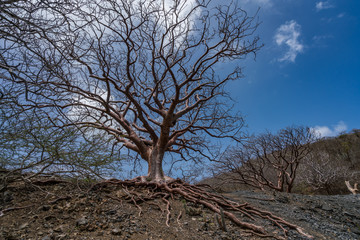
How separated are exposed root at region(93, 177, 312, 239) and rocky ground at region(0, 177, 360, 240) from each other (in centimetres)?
12

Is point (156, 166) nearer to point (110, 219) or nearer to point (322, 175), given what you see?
point (110, 219)

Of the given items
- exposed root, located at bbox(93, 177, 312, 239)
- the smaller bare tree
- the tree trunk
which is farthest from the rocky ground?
the smaller bare tree

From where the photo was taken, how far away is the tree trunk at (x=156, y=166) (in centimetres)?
634

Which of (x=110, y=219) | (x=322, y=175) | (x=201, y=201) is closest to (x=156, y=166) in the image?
(x=201, y=201)

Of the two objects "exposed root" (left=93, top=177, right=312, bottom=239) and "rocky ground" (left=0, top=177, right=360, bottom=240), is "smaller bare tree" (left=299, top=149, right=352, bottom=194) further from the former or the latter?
"exposed root" (left=93, top=177, right=312, bottom=239)

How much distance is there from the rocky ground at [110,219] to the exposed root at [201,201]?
12 centimetres

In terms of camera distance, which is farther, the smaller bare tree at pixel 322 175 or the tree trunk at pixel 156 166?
the smaller bare tree at pixel 322 175

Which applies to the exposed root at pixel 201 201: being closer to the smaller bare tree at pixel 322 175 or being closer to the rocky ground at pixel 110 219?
the rocky ground at pixel 110 219

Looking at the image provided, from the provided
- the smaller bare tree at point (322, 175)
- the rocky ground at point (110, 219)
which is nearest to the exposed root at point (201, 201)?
the rocky ground at point (110, 219)

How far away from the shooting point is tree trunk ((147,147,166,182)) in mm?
6341

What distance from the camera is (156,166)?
6.53 meters

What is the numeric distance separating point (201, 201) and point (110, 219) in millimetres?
2300

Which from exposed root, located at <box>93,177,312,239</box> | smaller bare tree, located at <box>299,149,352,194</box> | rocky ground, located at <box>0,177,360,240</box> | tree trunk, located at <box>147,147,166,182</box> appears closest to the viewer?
rocky ground, located at <box>0,177,360,240</box>

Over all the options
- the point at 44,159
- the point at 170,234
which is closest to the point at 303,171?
the point at 170,234
